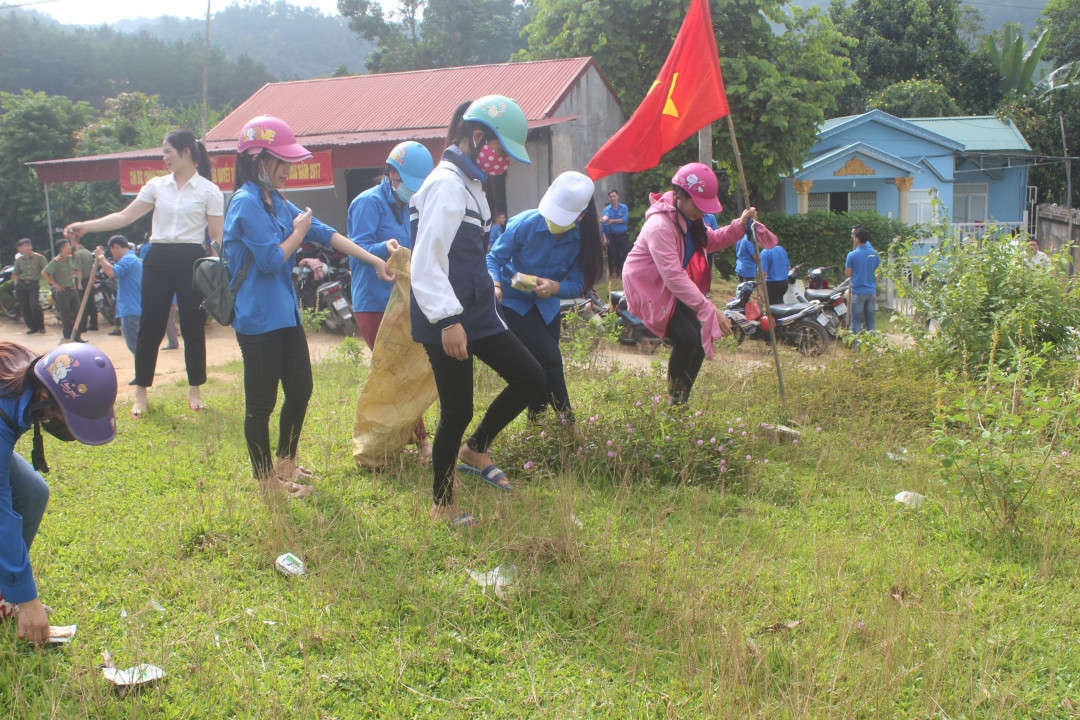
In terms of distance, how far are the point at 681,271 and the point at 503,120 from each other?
1.84m

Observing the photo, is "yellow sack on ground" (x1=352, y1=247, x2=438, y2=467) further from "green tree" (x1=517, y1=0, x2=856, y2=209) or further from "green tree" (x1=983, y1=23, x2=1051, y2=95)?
"green tree" (x1=983, y1=23, x2=1051, y2=95)

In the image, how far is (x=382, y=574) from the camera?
349cm

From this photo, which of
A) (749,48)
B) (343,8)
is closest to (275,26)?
(343,8)

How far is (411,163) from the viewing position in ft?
16.4

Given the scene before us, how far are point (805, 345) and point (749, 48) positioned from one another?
13247mm

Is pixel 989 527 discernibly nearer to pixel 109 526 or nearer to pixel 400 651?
pixel 400 651

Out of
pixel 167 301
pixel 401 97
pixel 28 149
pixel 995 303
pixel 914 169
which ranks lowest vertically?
pixel 995 303

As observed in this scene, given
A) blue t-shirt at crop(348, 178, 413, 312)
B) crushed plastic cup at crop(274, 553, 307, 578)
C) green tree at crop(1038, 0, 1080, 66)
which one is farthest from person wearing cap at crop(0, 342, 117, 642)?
green tree at crop(1038, 0, 1080, 66)

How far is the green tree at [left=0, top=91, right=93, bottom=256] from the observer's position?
2498 cm

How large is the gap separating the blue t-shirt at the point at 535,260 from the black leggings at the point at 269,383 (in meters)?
1.14

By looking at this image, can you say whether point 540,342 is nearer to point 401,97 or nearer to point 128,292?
point 128,292

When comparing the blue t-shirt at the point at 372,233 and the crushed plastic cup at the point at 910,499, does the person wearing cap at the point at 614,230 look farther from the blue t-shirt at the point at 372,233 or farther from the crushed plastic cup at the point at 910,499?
the crushed plastic cup at the point at 910,499

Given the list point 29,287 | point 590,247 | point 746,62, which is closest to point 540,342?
point 590,247

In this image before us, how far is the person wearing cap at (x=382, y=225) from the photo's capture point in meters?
5.02
